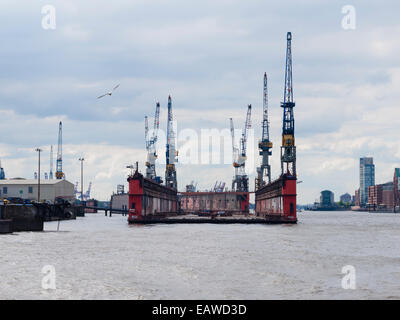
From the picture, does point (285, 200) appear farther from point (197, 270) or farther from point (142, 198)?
point (197, 270)

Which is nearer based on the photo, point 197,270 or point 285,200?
point 197,270

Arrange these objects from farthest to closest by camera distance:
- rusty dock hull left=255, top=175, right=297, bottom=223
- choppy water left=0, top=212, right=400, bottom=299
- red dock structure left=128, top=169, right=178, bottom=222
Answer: red dock structure left=128, top=169, right=178, bottom=222
rusty dock hull left=255, top=175, right=297, bottom=223
choppy water left=0, top=212, right=400, bottom=299

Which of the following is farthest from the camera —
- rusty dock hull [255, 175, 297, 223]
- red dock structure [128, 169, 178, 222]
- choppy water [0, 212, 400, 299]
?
red dock structure [128, 169, 178, 222]

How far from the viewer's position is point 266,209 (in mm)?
158875

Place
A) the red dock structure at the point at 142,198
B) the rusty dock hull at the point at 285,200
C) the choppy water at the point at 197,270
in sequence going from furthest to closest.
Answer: the red dock structure at the point at 142,198 → the rusty dock hull at the point at 285,200 → the choppy water at the point at 197,270

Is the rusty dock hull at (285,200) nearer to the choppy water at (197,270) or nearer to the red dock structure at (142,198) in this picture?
the red dock structure at (142,198)

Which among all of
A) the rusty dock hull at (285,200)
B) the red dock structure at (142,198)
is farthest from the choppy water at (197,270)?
the red dock structure at (142,198)

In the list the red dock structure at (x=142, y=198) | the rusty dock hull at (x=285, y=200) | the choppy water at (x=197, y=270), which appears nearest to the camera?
the choppy water at (x=197, y=270)

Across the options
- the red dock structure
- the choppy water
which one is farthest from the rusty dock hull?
the choppy water

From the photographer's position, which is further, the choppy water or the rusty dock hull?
the rusty dock hull

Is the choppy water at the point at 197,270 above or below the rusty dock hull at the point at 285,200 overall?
below

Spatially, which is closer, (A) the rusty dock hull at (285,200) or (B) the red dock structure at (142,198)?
(A) the rusty dock hull at (285,200)

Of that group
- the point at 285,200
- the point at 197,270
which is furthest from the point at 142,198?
the point at 197,270

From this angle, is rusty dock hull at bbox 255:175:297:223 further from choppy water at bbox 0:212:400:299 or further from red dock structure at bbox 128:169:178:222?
choppy water at bbox 0:212:400:299
